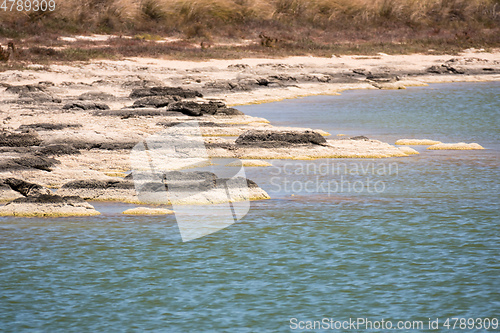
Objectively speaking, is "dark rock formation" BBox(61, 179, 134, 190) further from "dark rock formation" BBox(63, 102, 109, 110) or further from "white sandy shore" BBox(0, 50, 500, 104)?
"white sandy shore" BBox(0, 50, 500, 104)

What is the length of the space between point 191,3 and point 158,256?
1939 inches

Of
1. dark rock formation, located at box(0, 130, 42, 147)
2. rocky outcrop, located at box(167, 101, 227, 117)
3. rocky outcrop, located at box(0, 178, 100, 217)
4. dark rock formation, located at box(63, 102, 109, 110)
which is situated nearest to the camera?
rocky outcrop, located at box(0, 178, 100, 217)

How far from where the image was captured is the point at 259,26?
2110 inches

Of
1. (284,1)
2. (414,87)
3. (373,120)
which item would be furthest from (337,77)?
(284,1)

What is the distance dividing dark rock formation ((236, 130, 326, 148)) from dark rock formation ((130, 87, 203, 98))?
9487mm

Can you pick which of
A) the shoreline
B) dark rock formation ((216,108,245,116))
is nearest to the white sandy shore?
the shoreline

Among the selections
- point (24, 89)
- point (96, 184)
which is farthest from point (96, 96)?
point (96, 184)

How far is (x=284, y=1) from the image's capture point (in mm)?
63000

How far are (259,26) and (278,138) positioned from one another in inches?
1423

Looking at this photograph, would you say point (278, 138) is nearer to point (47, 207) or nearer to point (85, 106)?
point (47, 207)

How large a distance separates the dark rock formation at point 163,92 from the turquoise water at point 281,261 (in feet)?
38.7

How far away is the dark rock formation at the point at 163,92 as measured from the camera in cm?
2783

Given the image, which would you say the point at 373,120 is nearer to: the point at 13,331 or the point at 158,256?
the point at 158,256

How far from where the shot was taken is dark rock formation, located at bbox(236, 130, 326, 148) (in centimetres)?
1862
